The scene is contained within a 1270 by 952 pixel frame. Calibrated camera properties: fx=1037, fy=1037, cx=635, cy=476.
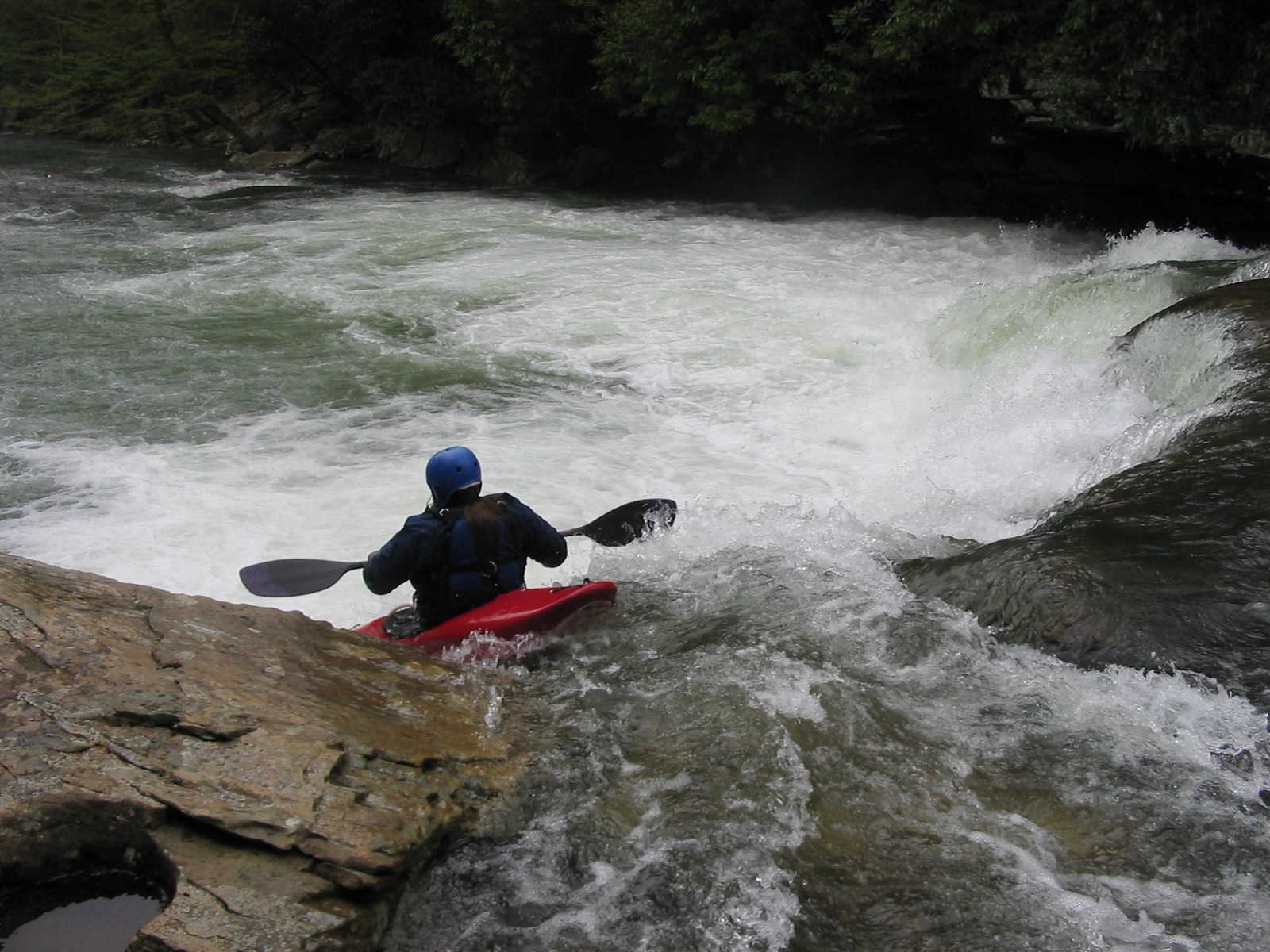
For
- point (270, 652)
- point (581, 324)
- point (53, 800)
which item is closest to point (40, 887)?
point (53, 800)

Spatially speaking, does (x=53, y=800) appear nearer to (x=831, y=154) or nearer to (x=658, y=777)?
(x=658, y=777)

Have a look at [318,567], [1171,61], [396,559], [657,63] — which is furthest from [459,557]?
[657,63]

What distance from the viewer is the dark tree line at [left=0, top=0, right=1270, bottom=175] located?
8047 mm

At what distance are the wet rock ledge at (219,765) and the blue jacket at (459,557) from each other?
0.35 meters

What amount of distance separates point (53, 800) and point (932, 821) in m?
2.06

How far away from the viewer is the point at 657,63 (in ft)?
42.9

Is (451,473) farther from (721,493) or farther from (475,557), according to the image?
(721,493)

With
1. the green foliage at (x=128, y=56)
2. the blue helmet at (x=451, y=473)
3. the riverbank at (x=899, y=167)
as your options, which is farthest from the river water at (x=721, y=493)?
the green foliage at (x=128, y=56)

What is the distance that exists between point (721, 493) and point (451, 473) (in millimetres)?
2441

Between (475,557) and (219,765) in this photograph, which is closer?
(219,765)

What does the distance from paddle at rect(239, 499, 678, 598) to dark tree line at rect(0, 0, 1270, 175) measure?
5737 mm

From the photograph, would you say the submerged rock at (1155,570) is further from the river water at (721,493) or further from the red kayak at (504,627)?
the red kayak at (504,627)

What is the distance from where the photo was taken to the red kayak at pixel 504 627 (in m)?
3.41

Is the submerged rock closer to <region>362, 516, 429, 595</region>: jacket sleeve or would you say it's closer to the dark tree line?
<region>362, 516, 429, 595</region>: jacket sleeve
